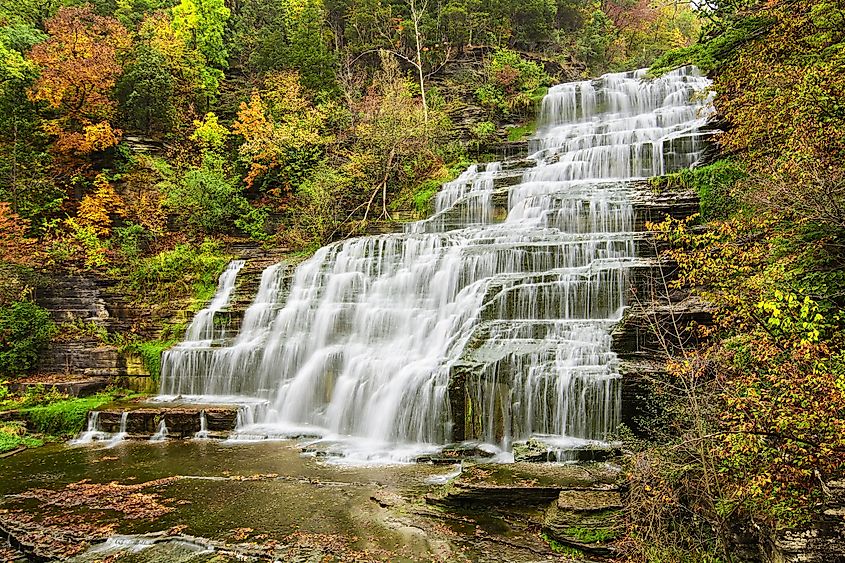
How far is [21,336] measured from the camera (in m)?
15.4

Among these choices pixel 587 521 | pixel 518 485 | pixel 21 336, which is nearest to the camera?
pixel 587 521

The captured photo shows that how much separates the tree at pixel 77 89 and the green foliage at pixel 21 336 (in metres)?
9.36

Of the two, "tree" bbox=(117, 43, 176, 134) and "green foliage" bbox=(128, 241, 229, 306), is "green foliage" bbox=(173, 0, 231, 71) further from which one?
"green foliage" bbox=(128, 241, 229, 306)

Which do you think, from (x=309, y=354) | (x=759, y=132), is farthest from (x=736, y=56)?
(x=309, y=354)

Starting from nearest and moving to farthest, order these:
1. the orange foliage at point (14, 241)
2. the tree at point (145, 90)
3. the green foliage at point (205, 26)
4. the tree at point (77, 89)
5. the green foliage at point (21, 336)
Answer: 1. the green foliage at point (21, 336)
2. the orange foliage at point (14, 241)
3. the tree at point (77, 89)
4. the tree at point (145, 90)
5. the green foliage at point (205, 26)

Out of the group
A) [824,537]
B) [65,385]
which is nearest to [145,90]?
[65,385]

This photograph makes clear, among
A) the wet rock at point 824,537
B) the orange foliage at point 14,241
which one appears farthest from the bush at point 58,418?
the wet rock at point 824,537

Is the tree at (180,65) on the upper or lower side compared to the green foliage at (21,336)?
upper

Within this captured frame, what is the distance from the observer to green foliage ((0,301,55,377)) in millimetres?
15016

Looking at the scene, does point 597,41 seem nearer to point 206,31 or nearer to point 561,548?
point 206,31

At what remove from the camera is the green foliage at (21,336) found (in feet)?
49.3

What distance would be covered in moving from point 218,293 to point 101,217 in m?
7.01

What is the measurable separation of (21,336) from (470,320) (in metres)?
12.8

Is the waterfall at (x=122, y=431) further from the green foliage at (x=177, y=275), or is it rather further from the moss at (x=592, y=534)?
the moss at (x=592, y=534)
